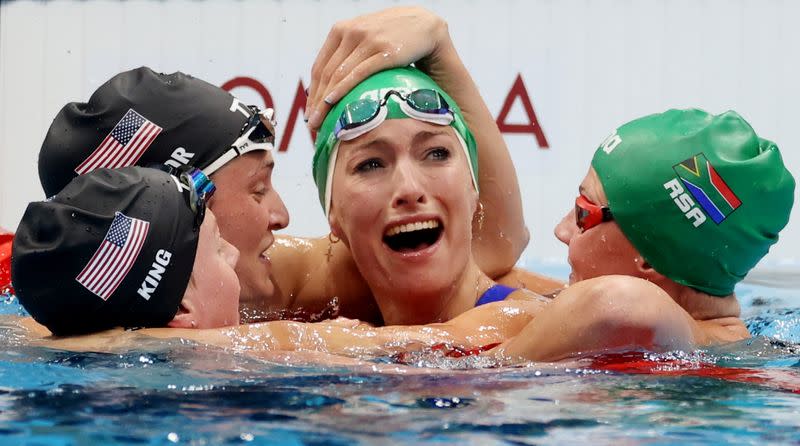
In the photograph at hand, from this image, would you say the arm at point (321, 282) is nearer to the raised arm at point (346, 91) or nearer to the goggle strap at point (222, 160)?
the raised arm at point (346, 91)

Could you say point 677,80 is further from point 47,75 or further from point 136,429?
point 136,429

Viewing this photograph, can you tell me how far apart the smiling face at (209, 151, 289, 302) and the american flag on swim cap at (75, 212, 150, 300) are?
2.71 feet

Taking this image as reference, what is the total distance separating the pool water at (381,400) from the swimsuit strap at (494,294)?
2.33ft

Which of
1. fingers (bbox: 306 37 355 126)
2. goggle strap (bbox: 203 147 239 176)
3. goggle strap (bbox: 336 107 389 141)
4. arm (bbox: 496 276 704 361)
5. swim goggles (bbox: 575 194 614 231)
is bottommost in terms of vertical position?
arm (bbox: 496 276 704 361)

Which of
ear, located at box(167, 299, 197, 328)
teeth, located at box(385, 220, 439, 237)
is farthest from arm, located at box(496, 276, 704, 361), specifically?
ear, located at box(167, 299, 197, 328)

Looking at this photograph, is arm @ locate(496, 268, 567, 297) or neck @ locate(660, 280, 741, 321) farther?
arm @ locate(496, 268, 567, 297)

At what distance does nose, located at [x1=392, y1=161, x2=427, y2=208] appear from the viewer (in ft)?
12.1

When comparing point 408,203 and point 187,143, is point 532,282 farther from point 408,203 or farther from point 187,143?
point 187,143

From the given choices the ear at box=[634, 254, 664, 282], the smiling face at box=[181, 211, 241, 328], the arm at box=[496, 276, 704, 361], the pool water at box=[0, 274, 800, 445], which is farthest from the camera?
the ear at box=[634, 254, 664, 282]

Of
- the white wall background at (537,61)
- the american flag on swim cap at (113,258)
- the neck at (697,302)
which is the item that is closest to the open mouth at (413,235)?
the neck at (697,302)

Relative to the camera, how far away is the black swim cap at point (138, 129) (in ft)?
12.3

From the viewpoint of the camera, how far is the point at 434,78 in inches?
163

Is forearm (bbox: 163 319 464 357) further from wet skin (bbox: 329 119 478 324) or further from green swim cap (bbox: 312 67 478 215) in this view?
green swim cap (bbox: 312 67 478 215)

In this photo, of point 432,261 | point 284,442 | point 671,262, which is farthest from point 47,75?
point 284,442
